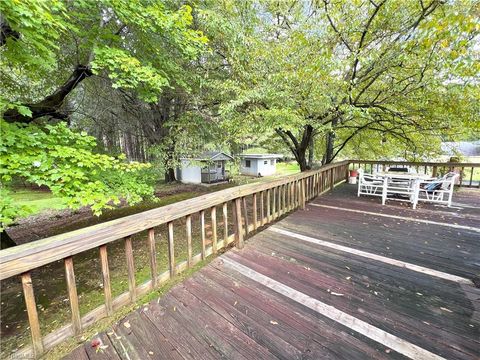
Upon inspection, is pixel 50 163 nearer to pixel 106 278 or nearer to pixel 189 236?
pixel 106 278

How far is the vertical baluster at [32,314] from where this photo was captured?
131 cm

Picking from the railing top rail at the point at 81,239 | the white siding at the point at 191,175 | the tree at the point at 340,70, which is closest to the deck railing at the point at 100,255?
the railing top rail at the point at 81,239

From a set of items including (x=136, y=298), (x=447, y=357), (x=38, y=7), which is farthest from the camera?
(x=38, y=7)

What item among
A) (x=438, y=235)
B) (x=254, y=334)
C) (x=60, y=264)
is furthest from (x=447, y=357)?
(x=60, y=264)

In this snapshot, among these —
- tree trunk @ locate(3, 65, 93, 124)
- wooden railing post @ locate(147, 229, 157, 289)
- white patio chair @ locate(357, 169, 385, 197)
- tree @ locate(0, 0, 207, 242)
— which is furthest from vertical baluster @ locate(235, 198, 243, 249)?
white patio chair @ locate(357, 169, 385, 197)

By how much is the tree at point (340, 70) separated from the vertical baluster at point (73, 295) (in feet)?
12.8

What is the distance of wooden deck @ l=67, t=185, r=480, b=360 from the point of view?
1525 mm

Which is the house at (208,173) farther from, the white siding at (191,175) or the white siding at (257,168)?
the white siding at (257,168)

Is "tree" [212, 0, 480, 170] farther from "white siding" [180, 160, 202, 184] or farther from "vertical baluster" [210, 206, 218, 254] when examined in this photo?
"white siding" [180, 160, 202, 184]

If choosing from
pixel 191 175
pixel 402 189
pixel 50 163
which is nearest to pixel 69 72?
pixel 50 163

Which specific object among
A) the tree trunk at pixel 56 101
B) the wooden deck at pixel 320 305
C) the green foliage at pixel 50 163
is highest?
the tree trunk at pixel 56 101

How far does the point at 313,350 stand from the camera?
1.51 meters

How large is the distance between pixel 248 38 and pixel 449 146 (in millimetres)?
7507

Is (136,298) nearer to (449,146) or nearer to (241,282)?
(241,282)
